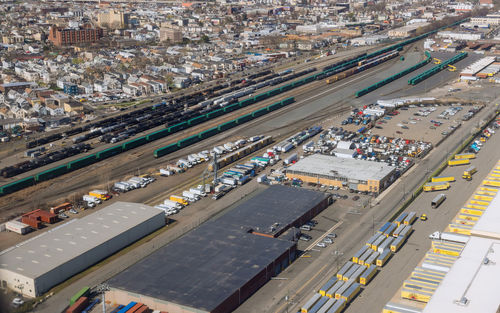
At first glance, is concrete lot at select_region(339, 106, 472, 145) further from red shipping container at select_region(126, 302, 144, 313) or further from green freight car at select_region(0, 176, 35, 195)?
red shipping container at select_region(126, 302, 144, 313)

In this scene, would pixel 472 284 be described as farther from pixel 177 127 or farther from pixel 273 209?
pixel 177 127

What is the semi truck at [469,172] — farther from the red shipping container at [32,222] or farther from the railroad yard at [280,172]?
the red shipping container at [32,222]

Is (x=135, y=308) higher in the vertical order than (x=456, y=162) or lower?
lower

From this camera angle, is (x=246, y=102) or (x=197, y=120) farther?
(x=246, y=102)

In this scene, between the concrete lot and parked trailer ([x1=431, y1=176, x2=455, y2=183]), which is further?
the concrete lot

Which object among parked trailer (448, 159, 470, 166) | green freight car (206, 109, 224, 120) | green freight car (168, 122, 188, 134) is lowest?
parked trailer (448, 159, 470, 166)

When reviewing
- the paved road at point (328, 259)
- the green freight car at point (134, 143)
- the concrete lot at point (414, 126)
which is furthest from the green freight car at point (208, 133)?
the paved road at point (328, 259)

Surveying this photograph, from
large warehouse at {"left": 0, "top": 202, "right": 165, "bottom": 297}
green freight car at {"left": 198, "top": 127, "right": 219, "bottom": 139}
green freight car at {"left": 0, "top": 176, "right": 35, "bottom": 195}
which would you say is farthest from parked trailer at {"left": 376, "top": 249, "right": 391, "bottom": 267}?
green freight car at {"left": 0, "top": 176, "right": 35, "bottom": 195}

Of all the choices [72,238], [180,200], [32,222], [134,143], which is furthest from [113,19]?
[72,238]
